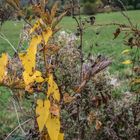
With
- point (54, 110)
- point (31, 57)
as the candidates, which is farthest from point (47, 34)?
point (54, 110)

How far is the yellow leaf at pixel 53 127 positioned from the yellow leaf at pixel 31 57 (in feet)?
0.41

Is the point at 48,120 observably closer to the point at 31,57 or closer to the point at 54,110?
the point at 54,110

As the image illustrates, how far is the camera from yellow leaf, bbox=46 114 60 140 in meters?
1.25

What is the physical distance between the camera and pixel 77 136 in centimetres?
285

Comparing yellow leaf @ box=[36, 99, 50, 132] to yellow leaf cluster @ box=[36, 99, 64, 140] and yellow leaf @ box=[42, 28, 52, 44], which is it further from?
yellow leaf @ box=[42, 28, 52, 44]

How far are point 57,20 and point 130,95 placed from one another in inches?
67.4

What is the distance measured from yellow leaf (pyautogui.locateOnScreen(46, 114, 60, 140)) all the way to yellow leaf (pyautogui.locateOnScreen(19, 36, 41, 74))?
13 centimetres

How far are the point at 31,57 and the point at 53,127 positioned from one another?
0.17m

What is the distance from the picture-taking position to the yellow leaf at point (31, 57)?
127 centimetres

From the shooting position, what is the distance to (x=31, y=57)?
1276 millimetres

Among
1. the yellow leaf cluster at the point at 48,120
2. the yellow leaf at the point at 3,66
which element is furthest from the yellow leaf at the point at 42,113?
the yellow leaf at the point at 3,66

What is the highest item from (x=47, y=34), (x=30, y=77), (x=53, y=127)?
(x=47, y=34)

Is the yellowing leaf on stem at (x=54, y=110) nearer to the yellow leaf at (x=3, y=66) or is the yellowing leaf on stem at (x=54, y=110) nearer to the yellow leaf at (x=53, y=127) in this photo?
the yellow leaf at (x=53, y=127)

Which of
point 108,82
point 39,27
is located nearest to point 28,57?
point 39,27
